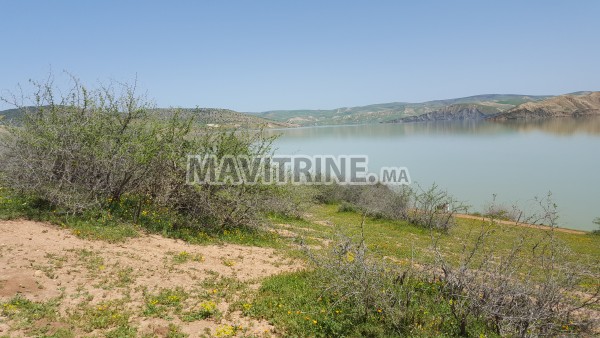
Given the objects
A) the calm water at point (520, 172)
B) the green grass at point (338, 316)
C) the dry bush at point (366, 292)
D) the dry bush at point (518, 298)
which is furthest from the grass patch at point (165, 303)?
the calm water at point (520, 172)

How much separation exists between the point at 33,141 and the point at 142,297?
776 centimetres

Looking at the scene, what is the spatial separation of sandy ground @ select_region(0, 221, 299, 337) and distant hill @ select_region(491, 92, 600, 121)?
629 ft

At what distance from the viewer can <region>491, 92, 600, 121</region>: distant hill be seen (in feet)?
509

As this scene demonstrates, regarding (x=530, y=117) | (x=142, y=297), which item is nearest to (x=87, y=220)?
(x=142, y=297)

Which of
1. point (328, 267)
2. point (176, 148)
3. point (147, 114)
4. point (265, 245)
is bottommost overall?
point (265, 245)

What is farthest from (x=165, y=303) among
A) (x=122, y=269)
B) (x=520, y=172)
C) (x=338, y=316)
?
(x=520, y=172)

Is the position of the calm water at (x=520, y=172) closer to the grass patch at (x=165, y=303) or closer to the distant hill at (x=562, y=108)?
the grass patch at (x=165, y=303)

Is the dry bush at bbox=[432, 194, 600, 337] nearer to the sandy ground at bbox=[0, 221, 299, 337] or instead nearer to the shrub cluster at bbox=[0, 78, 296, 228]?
the sandy ground at bbox=[0, 221, 299, 337]

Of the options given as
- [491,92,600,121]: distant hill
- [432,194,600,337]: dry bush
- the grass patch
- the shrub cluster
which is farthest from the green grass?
[491,92,600,121]: distant hill

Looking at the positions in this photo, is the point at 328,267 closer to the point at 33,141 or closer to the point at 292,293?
the point at 292,293

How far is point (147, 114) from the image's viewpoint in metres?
12.9

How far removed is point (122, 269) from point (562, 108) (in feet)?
654

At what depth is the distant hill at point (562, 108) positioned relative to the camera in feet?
509

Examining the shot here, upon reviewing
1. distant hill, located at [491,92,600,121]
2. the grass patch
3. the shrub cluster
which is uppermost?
distant hill, located at [491,92,600,121]
